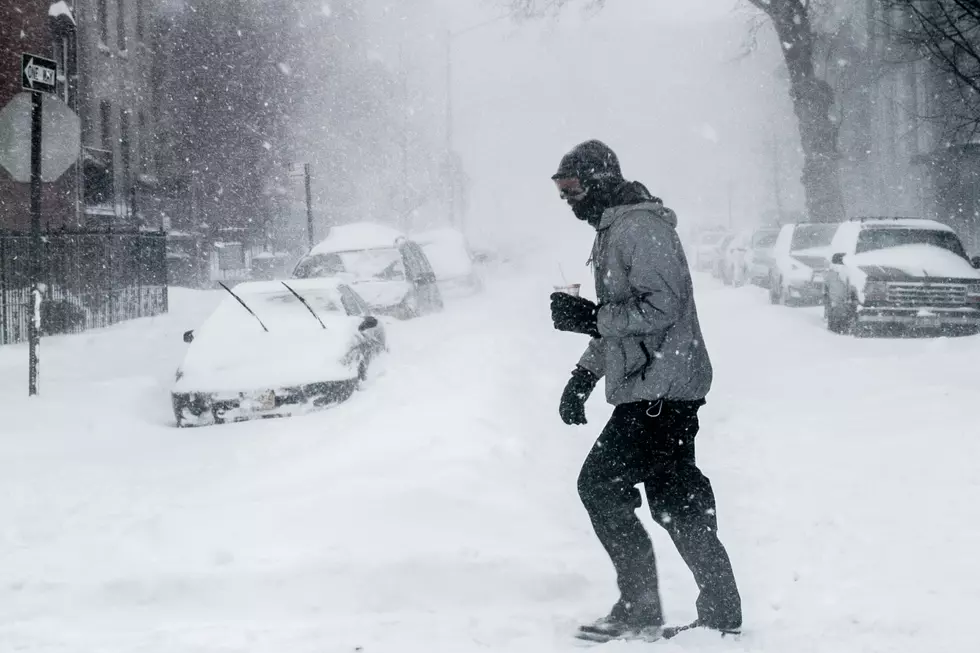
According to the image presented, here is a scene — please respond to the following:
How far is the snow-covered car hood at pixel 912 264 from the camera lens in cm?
1487

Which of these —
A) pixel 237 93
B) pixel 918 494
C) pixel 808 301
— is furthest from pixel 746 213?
pixel 918 494

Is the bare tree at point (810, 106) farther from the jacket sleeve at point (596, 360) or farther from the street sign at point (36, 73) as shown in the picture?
the jacket sleeve at point (596, 360)

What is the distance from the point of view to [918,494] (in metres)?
6.03

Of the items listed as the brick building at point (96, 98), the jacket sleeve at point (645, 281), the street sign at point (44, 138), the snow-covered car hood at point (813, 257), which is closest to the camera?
the jacket sleeve at point (645, 281)

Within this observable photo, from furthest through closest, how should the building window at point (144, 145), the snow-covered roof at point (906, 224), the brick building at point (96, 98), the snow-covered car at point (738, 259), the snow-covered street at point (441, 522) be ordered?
the building window at point (144, 145), the snow-covered car at point (738, 259), the brick building at point (96, 98), the snow-covered roof at point (906, 224), the snow-covered street at point (441, 522)

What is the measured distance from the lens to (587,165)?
377 centimetres

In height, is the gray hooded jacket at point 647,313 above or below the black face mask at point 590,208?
below

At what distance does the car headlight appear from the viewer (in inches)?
587

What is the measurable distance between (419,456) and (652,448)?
318 cm

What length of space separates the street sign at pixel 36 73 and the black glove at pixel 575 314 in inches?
275

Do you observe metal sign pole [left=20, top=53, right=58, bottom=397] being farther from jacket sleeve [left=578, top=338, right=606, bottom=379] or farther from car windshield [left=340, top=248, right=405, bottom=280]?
jacket sleeve [left=578, top=338, right=606, bottom=379]

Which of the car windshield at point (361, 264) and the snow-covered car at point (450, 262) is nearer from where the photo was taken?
the car windshield at point (361, 264)

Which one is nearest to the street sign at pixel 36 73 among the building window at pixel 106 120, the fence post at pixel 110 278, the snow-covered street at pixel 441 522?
the snow-covered street at pixel 441 522

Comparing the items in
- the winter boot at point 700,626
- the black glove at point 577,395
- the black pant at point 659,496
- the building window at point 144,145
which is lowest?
the winter boot at point 700,626
